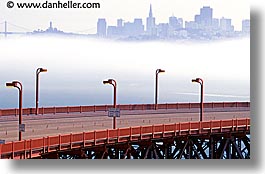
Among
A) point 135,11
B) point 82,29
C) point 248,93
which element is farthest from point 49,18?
point 248,93

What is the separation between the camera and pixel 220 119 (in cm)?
1622

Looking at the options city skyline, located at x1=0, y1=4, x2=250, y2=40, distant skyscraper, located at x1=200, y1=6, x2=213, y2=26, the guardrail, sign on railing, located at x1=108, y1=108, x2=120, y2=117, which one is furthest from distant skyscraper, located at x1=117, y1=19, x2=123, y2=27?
the guardrail

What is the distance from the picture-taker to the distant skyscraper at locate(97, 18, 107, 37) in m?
13.2

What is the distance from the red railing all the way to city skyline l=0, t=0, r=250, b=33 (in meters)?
1.81

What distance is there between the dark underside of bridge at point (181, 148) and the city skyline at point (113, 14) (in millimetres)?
2402

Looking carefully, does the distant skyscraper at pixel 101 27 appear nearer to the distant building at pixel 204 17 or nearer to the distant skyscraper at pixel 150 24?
the distant skyscraper at pixel 150 24

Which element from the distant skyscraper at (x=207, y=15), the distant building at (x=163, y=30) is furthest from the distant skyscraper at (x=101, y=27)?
the distant skyscraper at (x=207, y=15)

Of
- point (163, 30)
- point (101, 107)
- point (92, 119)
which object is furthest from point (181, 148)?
point (163, 30)

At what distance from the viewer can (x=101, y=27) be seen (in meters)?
13.3

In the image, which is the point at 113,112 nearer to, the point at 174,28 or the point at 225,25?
the point at 174,28

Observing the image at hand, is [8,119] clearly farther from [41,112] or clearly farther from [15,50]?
[15,50]

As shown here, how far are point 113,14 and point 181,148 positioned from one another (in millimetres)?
3707

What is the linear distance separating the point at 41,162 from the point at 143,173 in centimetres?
156

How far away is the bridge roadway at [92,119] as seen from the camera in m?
15.6
